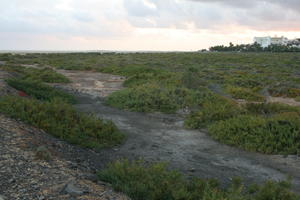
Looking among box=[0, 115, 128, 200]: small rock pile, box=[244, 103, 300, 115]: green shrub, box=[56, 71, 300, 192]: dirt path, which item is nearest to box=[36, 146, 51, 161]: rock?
box=[0, 115, 128, 200]: small rock pile

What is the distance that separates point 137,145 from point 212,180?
3.26 m

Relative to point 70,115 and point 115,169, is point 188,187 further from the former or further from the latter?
point 70,115

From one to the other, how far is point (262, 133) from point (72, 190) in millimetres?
6736

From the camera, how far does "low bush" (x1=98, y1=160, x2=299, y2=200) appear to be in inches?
195

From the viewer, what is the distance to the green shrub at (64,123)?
26.8 ft

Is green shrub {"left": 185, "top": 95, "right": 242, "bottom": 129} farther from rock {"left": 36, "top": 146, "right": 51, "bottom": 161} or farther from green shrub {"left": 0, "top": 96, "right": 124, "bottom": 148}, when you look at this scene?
rock {"left": 36, "top": 146, "right": 51, "bottom": 161}

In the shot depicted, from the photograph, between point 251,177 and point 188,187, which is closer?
point 188,187

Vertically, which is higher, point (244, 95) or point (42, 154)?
point (42, 154)

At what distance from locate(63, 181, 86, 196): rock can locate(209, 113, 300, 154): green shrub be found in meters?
5.87

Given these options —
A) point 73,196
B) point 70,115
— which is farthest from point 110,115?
point 73,196

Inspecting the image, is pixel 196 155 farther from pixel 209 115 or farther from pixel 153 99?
pixel 153 99

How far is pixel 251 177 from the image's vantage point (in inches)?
267

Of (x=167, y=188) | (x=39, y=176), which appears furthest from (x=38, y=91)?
(x=167, y=188)

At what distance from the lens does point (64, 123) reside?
29.0 feet
